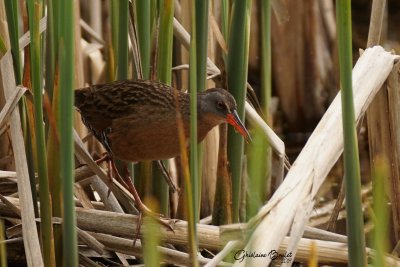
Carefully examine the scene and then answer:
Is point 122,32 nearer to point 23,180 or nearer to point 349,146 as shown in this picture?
point 23,180

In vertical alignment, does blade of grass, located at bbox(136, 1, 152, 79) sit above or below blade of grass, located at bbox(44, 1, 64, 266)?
above

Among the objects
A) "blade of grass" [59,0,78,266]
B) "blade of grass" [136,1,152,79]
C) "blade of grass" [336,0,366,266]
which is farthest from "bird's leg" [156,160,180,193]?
"blade of grass" [336,0,366,266]

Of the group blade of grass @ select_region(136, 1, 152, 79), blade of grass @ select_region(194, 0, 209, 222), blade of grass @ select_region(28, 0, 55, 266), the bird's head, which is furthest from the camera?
the bird's head

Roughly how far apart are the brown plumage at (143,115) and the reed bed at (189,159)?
0.19ft

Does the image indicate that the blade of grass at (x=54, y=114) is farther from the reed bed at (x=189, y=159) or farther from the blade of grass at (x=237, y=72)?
the blade of grass at (x=237, y=72)

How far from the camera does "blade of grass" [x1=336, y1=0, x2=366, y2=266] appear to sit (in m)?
2.06

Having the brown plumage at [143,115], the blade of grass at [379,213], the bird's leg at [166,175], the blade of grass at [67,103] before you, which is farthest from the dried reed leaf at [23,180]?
the blade of grass at [379,213]

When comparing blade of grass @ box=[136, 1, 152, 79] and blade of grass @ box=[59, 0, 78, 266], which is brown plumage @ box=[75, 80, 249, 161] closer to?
blade of grass @ box=[136, 1, 152, 79]

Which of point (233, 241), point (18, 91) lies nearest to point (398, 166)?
point (233, 241)

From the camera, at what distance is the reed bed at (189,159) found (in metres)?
2.15

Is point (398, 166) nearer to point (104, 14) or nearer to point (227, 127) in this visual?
point (227, 127)

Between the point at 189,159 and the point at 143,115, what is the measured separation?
1.16ft

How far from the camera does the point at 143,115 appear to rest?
11.0 ft

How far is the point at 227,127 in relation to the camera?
331cm
